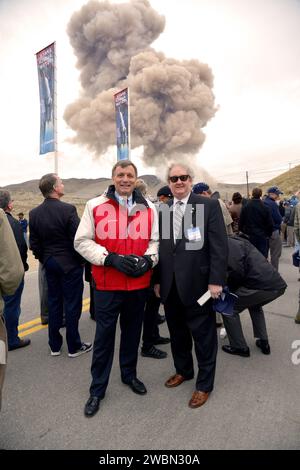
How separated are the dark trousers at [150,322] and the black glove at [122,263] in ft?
3.60

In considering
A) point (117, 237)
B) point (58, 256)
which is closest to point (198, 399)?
point (117, 237)

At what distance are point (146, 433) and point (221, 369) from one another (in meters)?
1.10

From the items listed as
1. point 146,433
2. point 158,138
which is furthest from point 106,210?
point 158,138

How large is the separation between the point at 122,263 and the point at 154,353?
1.45 m

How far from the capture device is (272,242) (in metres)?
6.23

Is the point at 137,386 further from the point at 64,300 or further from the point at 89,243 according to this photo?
the point at 89,243

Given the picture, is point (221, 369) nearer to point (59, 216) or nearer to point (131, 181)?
point (131, 181)

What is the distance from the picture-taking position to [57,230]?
10.2 ft

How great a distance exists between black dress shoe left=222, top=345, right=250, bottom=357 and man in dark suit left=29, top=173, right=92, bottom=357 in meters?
1.56

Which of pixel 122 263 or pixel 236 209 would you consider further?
pixel 236 209

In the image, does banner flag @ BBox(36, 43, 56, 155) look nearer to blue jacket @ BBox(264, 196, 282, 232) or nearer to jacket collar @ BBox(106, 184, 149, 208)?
blue jacket @ BBox(264, 196, 282, 232)


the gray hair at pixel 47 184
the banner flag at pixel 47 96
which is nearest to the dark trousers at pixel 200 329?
the gray hair at pixel 47 184

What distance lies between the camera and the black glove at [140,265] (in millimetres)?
2232

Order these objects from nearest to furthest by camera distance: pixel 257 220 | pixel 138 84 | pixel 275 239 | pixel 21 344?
pixel 21 344
pixel 257 220
pixel 275 239
pixel 138 84
